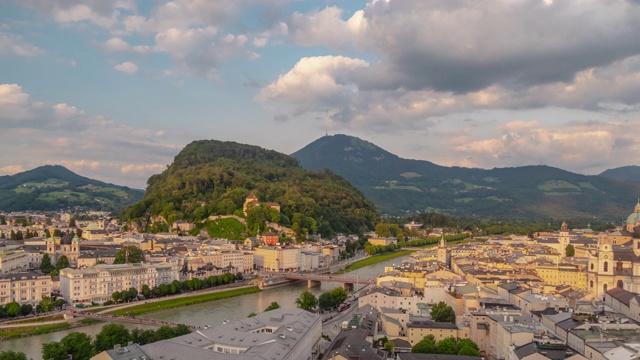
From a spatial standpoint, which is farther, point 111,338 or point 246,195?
point 246,195

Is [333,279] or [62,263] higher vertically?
[62,263]

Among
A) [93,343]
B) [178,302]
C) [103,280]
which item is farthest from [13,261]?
[93,343]

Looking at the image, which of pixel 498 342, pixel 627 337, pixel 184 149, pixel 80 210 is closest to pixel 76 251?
pixel 498 342

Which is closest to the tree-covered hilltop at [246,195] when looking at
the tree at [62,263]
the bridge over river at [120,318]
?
the tree at [62,263]

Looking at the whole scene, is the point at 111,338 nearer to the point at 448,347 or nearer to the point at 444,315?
the point at 448,347

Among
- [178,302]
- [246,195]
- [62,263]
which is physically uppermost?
[246,195]

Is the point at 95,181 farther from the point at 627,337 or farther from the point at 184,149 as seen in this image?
the point at 627,337

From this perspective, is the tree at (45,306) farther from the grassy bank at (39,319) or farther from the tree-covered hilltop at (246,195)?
the tree-covered hilltop at (246,195)
